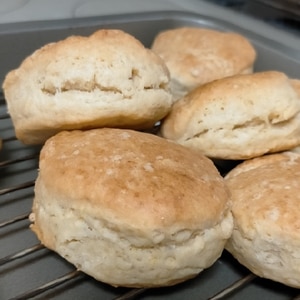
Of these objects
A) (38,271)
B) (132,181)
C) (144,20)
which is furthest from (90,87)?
(144,20)

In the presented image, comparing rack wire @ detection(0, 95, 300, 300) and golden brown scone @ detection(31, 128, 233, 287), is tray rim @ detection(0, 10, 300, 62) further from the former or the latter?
golden brown scone @ detection(31, 128, 233, 287)

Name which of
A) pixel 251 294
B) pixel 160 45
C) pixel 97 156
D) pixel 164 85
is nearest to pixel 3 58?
pixel 160 45

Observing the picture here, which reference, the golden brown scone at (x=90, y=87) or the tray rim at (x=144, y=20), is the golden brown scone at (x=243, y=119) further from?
the tray rim at (x=144, y=20)

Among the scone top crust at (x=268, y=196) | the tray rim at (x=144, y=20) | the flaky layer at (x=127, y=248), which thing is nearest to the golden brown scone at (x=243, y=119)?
the scone top crust at (x=268, y=196)

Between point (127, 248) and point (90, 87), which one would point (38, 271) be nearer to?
point (127, 248)

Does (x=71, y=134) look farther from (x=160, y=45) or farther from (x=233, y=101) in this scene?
(x=160, y=45)

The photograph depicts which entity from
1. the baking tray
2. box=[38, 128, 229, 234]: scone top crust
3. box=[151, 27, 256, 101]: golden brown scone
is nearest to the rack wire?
the baking tray
